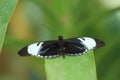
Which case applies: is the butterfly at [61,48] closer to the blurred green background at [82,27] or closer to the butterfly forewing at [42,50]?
the butterfly forewing at [42,50]

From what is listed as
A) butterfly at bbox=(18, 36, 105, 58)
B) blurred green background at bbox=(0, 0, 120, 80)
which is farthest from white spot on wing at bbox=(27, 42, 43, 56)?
blurred green background at bbox=(0, 0, 120, 80)

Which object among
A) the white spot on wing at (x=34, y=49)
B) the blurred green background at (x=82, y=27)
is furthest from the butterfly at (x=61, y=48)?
the blurred green background at (x=82, y=27)

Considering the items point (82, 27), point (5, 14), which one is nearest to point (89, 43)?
point (5, 14)

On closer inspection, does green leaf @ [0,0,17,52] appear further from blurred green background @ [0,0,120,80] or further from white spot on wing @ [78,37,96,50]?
blurred green background @ [0,0,120,80]

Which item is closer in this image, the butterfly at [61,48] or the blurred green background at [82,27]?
the butterfly at [61,48]

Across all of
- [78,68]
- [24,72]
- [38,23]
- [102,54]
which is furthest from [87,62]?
[24,72]

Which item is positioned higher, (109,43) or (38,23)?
(38,23)

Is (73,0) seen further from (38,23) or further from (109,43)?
(38,23)
